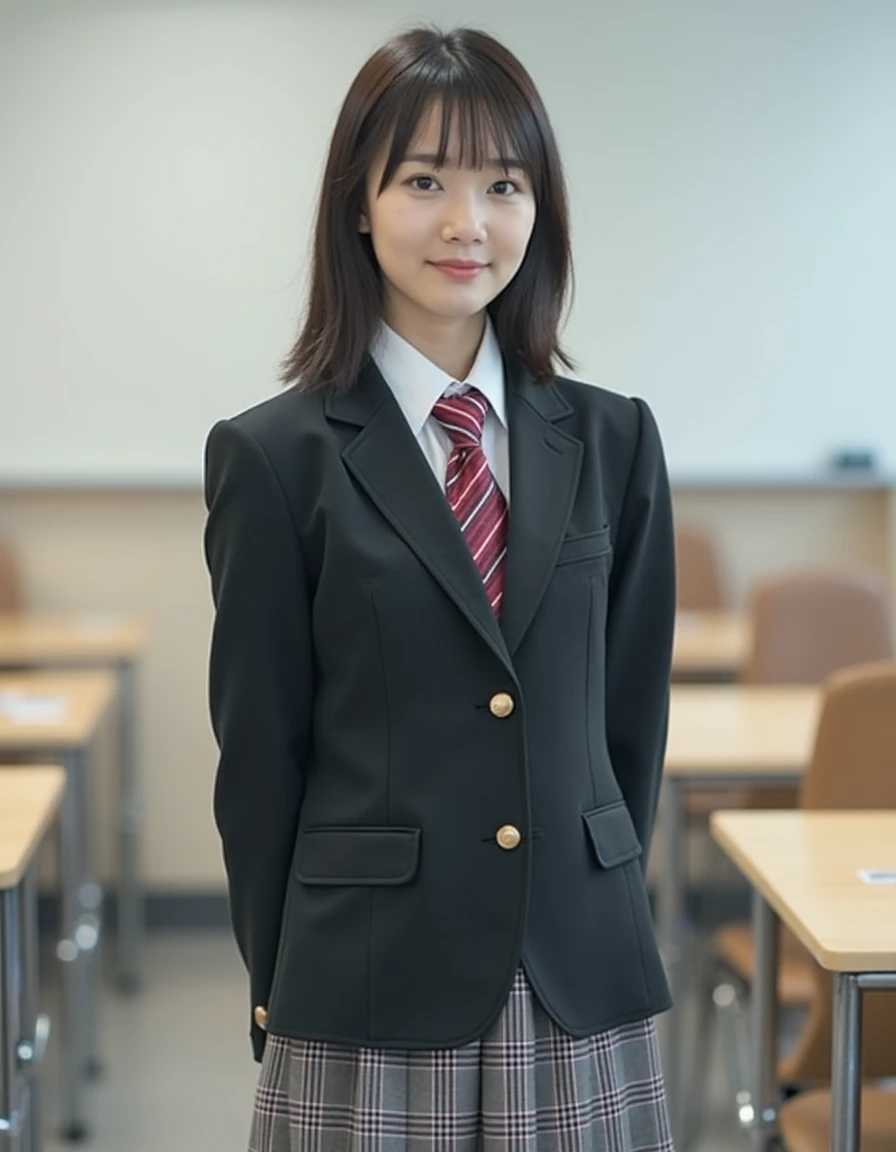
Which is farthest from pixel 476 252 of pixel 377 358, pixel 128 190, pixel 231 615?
pixel 128 190

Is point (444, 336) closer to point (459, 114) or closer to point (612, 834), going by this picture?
point (459, 114)

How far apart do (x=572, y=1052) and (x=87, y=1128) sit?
2.22 meters

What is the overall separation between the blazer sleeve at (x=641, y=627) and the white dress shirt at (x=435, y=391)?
150mm

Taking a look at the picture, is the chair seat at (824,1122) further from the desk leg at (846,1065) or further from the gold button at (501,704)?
the gold button at (501,704)

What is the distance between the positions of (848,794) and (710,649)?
175 centimetres

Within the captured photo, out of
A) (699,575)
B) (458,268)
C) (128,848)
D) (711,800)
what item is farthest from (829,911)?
(699,575)

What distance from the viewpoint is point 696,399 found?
5211 millimetres

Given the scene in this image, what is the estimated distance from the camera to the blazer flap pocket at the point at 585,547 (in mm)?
1729

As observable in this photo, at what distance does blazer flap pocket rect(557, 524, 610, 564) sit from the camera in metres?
1.73

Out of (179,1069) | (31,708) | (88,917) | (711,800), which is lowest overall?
(179,1069)

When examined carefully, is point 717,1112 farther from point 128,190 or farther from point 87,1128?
point 128,190

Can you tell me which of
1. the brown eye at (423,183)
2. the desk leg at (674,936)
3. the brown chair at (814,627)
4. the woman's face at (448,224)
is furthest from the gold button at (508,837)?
the brown chair at (814,627)

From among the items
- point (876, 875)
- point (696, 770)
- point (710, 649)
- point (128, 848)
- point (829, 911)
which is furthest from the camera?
point (128, 848)

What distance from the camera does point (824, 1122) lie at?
2.35 metres
